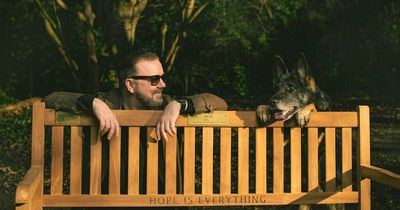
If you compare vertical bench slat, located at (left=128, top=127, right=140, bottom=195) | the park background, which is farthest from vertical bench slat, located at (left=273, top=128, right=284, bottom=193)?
the park background

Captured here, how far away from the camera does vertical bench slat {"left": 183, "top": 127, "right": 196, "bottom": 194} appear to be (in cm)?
390

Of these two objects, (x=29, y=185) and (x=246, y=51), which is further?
(x=246, y=51)

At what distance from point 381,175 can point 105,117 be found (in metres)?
1.65

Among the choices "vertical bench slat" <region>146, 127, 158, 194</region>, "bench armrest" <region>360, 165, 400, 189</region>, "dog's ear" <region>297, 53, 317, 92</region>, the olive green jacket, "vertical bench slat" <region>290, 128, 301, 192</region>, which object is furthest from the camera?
"dog's ear" <region>297, 53, 317, 92</region>

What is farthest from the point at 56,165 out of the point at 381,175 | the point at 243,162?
the point at 381,175

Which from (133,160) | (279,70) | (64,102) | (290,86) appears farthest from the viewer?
(279,70)

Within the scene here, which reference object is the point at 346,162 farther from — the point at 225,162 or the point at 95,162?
the point at 95,162

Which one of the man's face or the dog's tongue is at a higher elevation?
the man's face

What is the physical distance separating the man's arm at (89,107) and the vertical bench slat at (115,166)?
6 centimetres

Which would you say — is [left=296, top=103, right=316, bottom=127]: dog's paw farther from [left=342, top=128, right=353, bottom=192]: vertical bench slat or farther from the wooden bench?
[left=342, top=128, right=353, bottom=192]: vertical bench slat

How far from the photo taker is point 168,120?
3.69 meters

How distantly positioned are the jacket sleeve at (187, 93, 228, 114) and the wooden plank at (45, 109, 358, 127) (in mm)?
44

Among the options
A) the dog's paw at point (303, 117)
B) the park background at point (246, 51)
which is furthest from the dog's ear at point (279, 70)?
the park background at point (246, 51)

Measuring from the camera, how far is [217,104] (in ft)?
12.8
